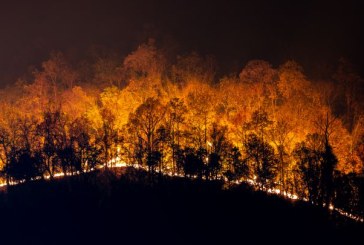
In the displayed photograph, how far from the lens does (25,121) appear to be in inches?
1215

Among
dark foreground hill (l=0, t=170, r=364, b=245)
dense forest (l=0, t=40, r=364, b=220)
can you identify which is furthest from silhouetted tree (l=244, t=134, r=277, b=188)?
dark foreground hill (l=0, t=170, r=364, b=245)

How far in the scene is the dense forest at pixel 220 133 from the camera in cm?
2488

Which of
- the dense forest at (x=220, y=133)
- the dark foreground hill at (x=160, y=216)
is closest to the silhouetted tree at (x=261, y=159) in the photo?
the dense forest at (x=220, y=133)

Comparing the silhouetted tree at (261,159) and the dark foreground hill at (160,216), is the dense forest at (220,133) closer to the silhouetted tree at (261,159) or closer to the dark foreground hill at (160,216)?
the silhouetted tree at (261,159)

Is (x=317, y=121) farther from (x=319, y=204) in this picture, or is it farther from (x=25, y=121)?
(x=25, y=121)

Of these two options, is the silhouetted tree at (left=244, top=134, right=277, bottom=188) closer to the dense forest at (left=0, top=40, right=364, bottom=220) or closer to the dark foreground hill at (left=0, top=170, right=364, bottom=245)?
the dense forest at (left=0, top=40, right=364, bottom=220)

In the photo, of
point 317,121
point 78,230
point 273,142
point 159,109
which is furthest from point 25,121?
point 317,121

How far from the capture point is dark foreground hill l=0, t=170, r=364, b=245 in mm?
19984

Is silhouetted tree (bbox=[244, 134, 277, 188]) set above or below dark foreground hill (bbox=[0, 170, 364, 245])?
above

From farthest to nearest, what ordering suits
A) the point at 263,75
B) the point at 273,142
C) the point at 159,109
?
1. the point at 263,75
2. the point at 159,109
3. the point at 273,142

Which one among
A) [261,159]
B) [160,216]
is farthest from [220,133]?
[160,216]

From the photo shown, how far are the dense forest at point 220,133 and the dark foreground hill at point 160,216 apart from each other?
168 cm

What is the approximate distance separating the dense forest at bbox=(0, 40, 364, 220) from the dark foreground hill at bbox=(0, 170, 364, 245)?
66.1 inches

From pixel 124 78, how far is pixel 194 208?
22.6m
